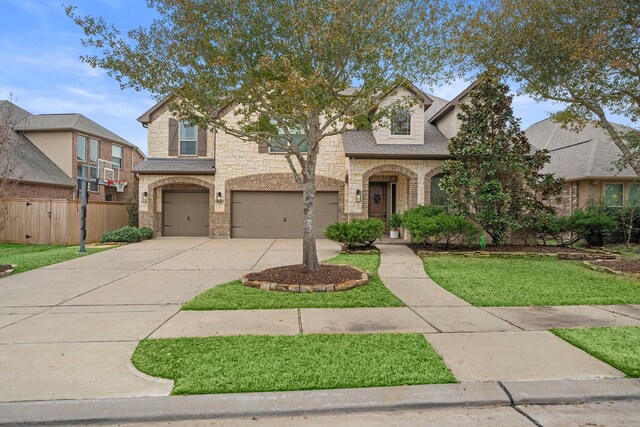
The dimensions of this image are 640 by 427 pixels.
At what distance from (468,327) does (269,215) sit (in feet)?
42.7

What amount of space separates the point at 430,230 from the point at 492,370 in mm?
7910

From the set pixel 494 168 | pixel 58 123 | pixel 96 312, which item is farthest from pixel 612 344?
pixel 58 123

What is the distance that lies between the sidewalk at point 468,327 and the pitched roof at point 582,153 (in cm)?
1123

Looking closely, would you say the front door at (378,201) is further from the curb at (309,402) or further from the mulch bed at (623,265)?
the curb at (309,402)

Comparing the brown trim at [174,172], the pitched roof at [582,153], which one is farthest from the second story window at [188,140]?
the pitched roof at [582,153]

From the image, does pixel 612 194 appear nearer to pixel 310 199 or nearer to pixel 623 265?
pixel 623 265

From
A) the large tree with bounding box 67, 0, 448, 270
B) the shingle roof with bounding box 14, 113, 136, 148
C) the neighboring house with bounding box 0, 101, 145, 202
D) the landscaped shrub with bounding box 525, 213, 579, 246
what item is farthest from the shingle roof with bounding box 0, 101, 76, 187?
the landscaped shrub with bounding box 525, 213, 579, 246

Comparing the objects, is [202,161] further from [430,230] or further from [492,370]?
[492,370]

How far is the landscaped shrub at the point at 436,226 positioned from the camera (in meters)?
11.6

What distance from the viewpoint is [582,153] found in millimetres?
17891

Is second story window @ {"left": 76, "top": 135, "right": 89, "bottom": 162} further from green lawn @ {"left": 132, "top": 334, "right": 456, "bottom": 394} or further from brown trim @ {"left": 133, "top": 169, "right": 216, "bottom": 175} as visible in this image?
green lawn @ {"left": 132, "top": 334, "right": 456, "bottom": 394}

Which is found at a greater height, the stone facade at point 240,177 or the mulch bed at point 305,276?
the stone facade at point 240,177

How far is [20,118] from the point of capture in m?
22.8

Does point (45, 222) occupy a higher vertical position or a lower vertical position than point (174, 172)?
lower
